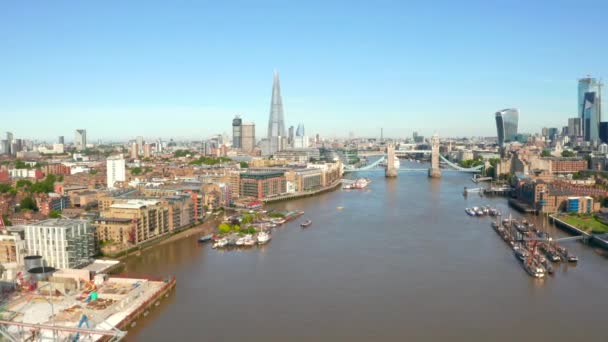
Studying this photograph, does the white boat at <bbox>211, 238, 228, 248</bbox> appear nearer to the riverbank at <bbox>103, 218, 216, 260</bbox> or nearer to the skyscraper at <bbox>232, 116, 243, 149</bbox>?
Result: the riverbank at <bbox>103, 218, 216, 260</bbox>

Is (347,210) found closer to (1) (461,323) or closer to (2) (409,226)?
(2) (409,226)

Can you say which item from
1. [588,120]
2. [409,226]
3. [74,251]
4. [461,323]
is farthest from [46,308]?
[588,120]

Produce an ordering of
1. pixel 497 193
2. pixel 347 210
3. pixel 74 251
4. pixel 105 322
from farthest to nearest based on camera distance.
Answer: pixel 497 193 < pixel 347 210 < pixel 74 251 < pixel 105 322

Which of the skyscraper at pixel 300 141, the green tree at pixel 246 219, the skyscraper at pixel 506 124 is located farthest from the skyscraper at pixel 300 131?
the green tree at pixel 246 219

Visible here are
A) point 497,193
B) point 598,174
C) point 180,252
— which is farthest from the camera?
point 598,174

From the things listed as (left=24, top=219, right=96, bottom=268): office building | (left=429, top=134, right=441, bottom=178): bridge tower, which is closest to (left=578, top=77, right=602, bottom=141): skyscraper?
(left=429, top=134, right=441, bottom=178): bridge tower

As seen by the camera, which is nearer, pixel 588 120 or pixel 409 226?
pixel 409 226
